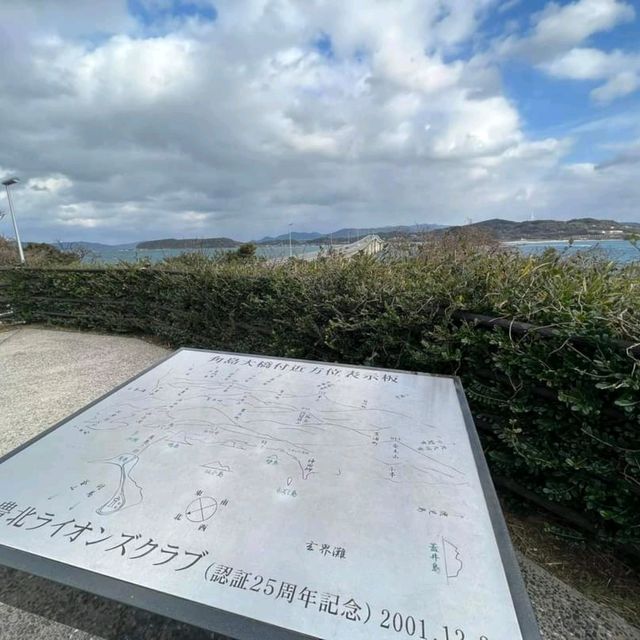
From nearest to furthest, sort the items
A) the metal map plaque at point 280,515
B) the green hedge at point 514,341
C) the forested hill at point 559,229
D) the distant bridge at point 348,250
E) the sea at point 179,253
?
the metal map plaque at point 280,515 → the green hedge at point 514,341 → the forested hill at point 559,229 → the distant bridge at point 348,250 → the sea at point 179,253

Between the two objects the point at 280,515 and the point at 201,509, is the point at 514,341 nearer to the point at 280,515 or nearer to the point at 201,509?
the point at 280,515

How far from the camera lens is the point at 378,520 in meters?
1.32

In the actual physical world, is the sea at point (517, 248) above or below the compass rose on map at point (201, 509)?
above

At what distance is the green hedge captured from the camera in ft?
6.38

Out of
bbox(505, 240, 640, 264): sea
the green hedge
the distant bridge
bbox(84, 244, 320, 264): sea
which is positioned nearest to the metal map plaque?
the green hedge

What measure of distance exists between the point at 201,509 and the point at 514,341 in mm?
2055

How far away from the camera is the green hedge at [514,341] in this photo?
6.38 feet

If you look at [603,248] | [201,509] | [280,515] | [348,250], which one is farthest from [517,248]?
[201,509]

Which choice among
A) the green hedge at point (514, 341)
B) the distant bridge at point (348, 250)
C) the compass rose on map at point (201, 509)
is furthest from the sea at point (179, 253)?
the compass rose on map at point (201, 509)

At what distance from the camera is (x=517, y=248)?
3557 millimetres

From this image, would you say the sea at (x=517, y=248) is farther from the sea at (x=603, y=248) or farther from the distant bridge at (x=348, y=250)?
the distant bridge at (x=348, y=250)

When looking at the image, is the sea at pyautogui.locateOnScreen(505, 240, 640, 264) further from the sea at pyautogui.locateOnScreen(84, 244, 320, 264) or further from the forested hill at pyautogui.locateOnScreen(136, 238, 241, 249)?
the forested hill at pyautogui.locateOnScreen(136, 238, 241, 249)

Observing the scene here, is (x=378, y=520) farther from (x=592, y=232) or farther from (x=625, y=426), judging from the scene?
(x=592, y=232)

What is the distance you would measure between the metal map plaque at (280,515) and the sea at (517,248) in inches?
73.0
